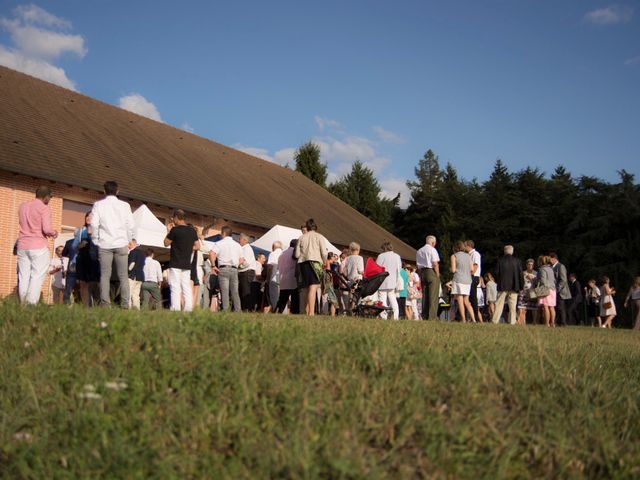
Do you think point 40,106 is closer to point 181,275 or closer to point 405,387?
point 181,275

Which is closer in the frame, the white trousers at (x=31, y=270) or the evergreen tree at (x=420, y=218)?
the white trousers at (x=31, y=270)

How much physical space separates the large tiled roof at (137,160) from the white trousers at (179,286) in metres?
10.3

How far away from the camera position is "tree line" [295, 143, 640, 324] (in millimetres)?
43031

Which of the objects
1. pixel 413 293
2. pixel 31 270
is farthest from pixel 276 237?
pixel 31 270

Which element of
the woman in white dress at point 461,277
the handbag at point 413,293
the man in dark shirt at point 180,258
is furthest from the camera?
the handbag at point 413,293

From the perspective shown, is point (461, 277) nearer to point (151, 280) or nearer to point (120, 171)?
point (151, 280)

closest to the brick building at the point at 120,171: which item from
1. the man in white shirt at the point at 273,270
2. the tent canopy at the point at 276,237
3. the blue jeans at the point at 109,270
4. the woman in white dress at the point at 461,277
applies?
the tent canopy at the point at 276,237

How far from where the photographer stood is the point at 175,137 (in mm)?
35219

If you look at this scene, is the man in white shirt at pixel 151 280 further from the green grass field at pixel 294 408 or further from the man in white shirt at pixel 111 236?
the green grass field at pixel 294 408

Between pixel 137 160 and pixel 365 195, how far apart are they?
43441 mm

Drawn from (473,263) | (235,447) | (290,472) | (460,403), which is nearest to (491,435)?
(460,403)

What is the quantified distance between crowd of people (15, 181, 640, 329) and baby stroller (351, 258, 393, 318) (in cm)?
33

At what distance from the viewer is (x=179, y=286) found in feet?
38.3

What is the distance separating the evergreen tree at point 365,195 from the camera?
67.8m
